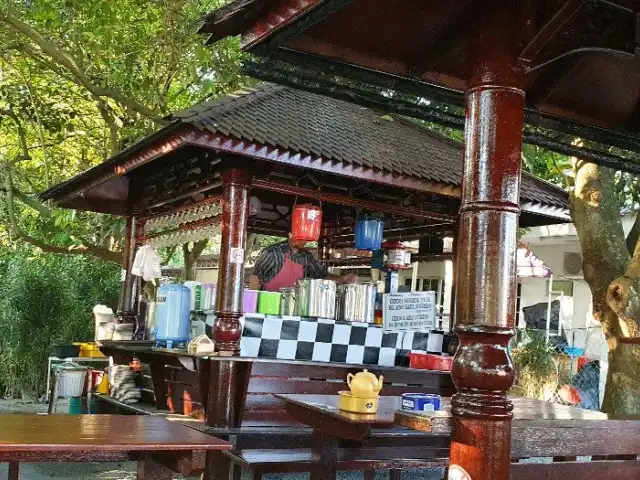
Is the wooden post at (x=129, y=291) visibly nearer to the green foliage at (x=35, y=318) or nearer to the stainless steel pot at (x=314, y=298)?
the stainless steel pot at (x=314, y=298)

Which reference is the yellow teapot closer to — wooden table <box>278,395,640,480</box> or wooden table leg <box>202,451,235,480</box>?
wooden table <box>278,395,640,480</box>

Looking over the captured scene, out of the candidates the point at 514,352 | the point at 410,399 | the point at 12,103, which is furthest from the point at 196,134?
the point at 12,103

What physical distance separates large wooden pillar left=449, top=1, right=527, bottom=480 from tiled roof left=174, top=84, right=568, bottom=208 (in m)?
3.41

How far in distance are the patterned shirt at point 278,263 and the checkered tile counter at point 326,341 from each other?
2.92 m

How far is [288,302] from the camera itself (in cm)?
764

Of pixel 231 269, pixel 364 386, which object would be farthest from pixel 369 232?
pixel 364 386

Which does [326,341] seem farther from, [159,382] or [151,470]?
[151,470]

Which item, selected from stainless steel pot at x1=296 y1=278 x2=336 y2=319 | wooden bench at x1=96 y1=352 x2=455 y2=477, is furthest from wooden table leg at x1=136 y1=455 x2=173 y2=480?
stainless steel pot at x1=296 y1=278 x2=336 y2=319

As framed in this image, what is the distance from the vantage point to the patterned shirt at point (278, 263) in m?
10.9

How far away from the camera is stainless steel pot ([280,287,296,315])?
25.0ft

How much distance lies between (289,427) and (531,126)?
162 inches

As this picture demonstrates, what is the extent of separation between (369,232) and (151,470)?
201 inches

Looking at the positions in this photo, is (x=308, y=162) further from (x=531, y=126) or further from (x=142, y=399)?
(x=142, y=399)

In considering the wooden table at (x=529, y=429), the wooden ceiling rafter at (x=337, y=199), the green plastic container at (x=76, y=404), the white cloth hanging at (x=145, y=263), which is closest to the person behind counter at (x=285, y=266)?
the white cloth hanging at (x=145, y=263)
